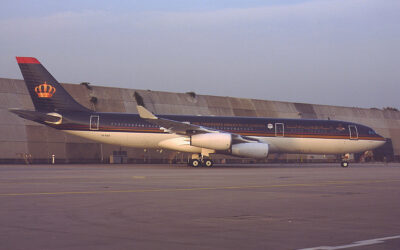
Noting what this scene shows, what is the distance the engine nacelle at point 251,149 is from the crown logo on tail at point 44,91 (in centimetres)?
1347

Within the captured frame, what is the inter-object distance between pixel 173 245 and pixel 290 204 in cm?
598

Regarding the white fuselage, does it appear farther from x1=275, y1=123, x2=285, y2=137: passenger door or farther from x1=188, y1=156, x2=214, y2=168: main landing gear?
x1=188, y1=156, x2=214, y2=168: main landing gear

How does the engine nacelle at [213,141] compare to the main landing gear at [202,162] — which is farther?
the main landing gear at [202,162]

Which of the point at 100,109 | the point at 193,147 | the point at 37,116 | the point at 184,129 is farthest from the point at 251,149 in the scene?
the point at 100,109

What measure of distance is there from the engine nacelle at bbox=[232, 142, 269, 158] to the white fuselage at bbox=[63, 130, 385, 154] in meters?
2.53

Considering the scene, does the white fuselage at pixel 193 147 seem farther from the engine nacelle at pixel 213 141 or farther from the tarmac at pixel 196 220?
the tarmac at pixel 196 220

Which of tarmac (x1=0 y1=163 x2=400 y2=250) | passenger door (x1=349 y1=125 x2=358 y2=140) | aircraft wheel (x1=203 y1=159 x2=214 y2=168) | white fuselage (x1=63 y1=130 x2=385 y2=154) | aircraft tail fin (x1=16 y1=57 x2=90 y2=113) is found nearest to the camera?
tarmac (x1=0 y1=163 x2=400 y2=250)

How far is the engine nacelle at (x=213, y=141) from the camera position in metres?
36.9

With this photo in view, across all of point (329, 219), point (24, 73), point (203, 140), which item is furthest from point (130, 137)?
point (329, 219)

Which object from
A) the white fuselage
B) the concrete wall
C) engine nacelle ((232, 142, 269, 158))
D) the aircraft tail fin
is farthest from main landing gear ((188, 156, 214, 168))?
the concrete wall

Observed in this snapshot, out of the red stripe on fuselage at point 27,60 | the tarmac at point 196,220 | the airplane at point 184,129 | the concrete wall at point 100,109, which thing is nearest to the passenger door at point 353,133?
the airplane at point 184,129

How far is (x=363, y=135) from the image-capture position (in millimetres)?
42375

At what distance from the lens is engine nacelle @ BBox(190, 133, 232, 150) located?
36.9 m

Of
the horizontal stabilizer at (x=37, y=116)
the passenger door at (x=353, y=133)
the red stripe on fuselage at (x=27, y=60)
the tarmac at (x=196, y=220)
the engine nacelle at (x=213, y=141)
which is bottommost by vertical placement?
the tarmac at (x=196, y=220)
